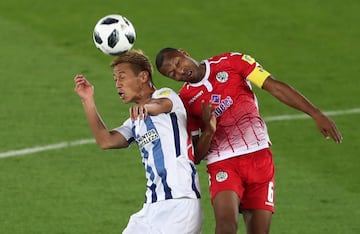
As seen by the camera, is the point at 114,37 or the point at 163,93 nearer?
the point at 163,93

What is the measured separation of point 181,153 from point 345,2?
9.79 metres

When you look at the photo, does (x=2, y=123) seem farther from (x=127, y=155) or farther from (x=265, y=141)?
(x=265, y=141)

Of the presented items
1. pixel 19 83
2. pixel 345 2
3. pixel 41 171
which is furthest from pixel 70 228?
pixel 345 2

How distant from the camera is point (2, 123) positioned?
14.7m

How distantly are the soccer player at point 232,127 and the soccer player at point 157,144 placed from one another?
317 millimetres

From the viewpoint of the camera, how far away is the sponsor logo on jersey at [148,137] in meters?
9.83

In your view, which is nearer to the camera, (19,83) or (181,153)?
(181,153)

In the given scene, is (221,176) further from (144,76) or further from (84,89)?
(84,89)

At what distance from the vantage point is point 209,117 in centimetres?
995

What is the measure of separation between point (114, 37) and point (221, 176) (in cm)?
146

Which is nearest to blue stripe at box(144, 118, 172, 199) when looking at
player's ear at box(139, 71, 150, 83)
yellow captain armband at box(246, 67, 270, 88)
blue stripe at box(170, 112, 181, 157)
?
blue stripe at box(170, 112, 181, 157)

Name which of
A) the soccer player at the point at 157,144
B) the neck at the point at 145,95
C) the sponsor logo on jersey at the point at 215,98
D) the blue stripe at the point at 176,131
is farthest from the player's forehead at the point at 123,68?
the sponsor logo on jersey at the point at 215,98

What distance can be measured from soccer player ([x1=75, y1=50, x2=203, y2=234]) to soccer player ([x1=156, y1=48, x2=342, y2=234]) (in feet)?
1.04

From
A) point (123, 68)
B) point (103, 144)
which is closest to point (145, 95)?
point (123, 68)
